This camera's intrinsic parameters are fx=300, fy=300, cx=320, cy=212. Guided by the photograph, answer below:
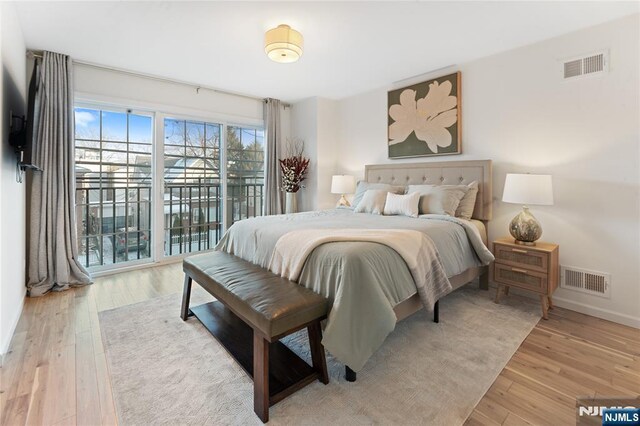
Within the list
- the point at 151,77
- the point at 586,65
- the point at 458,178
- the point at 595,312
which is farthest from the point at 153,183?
the point at 595,312

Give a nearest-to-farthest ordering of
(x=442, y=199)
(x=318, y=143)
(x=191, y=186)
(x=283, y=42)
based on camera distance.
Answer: (x=283, y=42) < (x=442, y=199) < (x=191, y=186) < (x=318, y=143)

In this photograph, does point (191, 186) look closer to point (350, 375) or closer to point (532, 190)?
point (350, 375)

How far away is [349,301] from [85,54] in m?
3.71

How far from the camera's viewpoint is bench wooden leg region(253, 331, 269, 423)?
1456mm

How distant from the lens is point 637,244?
7.92 ft

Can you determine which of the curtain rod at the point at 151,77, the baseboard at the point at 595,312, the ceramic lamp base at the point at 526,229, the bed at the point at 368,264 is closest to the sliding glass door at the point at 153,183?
the curtain rod at the point at 151,77

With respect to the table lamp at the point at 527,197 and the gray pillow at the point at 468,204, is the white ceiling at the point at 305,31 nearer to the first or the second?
the table lamp at the point at 527,197

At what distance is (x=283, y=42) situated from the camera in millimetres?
2465

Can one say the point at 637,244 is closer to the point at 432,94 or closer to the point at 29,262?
the point at 432,94

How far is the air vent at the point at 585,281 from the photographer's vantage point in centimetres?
257

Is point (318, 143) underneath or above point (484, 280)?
above

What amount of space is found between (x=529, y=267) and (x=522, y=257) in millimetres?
96

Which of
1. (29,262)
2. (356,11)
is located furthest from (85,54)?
(356,11)

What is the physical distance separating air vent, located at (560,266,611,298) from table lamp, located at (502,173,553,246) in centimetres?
47
